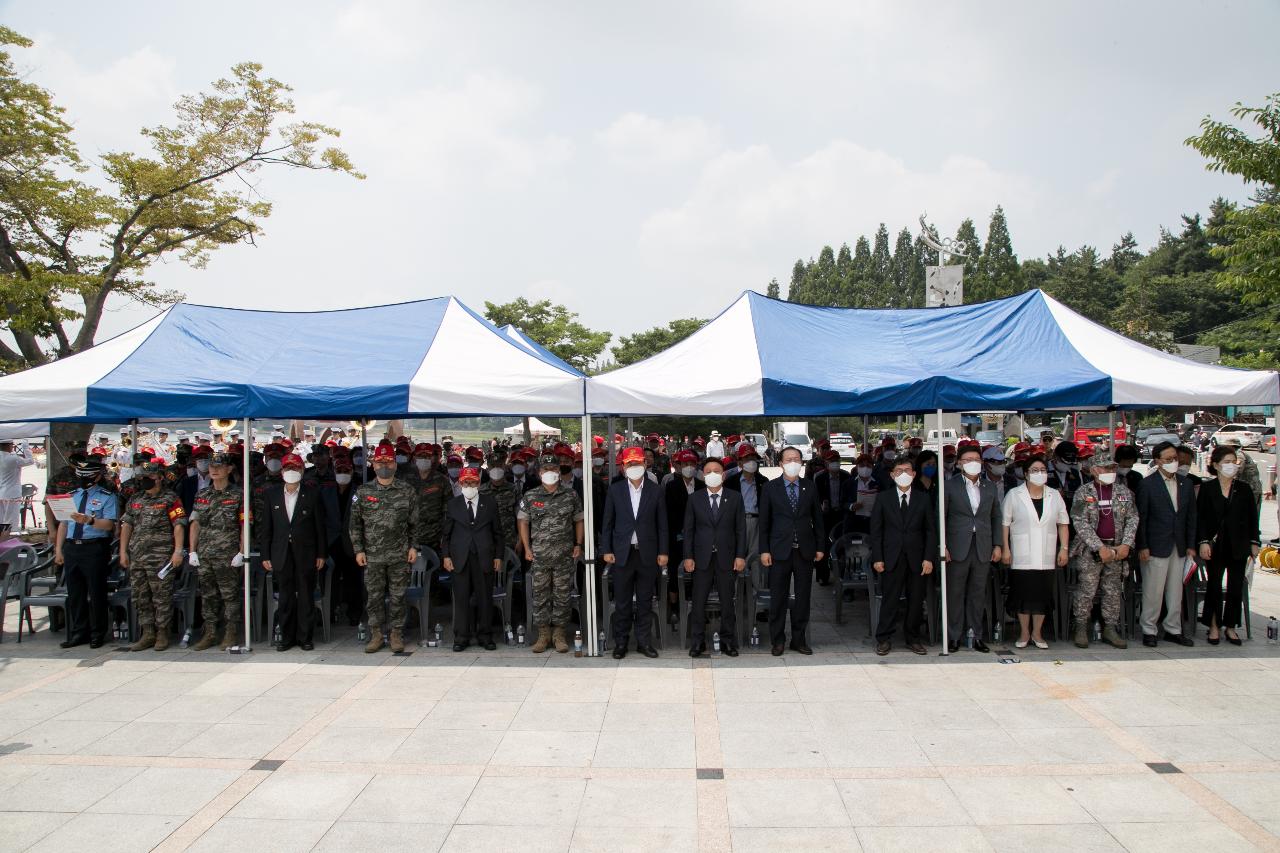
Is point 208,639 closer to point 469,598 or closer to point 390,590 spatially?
point 390,590

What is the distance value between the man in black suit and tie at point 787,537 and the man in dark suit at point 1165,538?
3077 millimetres

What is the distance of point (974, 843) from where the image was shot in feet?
13.0

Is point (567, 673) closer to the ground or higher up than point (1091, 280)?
closer to the ground

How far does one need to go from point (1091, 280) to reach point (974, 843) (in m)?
85.9

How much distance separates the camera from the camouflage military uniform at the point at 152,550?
755cm

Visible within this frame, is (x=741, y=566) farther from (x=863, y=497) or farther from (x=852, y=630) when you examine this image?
(x=863, y=497)

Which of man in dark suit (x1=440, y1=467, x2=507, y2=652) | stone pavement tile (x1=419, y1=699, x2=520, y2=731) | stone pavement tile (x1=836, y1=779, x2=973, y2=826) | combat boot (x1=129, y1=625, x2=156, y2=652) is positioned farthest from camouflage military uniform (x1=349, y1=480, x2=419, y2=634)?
stone pavement tile (x1=836, y1=779, x2=973, y2=826)

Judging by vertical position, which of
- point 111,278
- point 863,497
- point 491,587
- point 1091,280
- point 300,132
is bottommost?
point 491,587

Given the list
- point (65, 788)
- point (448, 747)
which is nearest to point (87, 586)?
point (65, 788)

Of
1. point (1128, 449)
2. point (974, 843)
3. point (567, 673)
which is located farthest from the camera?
point (1128, 449)

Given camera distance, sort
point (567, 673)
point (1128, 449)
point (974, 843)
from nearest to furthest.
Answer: point (974, 843), point (567, 673), point (1128, 449)

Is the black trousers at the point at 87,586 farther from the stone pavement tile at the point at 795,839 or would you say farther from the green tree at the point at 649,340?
the green tree at the point at 649,340

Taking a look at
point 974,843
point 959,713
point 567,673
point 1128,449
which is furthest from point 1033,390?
point 567,673

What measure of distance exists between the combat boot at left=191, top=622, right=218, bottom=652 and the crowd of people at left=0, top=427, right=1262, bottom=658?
4cm
